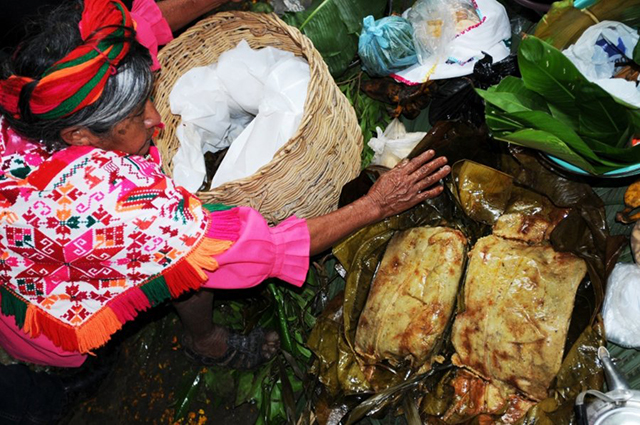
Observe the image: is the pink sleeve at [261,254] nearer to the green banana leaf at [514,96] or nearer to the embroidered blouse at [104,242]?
the embroidered blouse at [104,242]

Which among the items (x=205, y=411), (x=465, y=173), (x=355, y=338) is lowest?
(x=205, y=411)

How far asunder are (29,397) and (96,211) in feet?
5.14

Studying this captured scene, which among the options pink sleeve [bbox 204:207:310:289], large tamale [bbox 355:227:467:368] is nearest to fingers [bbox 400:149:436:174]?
large tamale [bbox 355:227:467:368]

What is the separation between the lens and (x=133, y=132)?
2.04 metres

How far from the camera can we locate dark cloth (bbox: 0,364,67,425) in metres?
2.84

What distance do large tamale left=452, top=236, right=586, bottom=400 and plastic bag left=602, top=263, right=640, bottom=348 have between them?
127mm

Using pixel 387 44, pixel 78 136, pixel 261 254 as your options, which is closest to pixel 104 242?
pixel 78 136

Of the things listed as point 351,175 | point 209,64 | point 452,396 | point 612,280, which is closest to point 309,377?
point 452,396

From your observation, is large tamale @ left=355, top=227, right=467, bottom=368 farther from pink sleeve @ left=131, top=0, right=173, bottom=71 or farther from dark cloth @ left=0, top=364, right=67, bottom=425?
dark cloth @ left=0, top=364, right=67, bottom=425

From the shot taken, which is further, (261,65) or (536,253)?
(261,65)

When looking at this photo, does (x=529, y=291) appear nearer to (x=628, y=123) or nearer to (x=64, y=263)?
(x=628, y=123)

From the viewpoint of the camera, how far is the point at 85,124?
1.90m

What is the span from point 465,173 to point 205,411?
1.87 meters

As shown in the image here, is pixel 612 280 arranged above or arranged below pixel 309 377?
above
